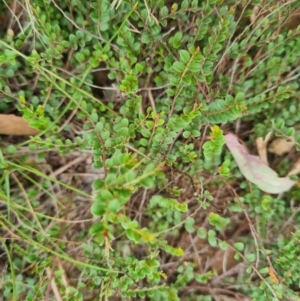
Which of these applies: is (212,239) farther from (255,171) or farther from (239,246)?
(255,171)

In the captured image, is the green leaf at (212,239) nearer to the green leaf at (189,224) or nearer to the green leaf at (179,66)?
the green leaf at (189,224)

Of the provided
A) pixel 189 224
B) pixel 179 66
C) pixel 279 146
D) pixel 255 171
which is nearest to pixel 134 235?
pixel 179 66

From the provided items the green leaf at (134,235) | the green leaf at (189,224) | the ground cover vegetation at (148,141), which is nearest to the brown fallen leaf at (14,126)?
the ground cover vegetation at (148,141)

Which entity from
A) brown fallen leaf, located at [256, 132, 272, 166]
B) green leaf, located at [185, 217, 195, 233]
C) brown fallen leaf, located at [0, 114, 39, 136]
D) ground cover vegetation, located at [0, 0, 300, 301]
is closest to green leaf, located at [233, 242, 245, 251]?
ground cover vegetation, located at [0, 0, 300, 301]

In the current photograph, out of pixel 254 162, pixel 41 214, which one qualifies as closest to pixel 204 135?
pixel 254 162

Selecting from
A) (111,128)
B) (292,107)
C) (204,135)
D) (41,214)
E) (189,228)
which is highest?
(292,107)

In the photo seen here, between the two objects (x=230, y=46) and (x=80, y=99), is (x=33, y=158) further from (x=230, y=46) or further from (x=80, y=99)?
(x=230, y=46)
